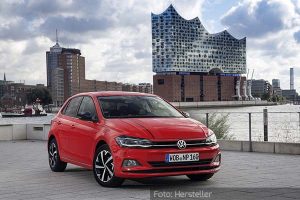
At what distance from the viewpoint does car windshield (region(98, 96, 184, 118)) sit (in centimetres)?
845

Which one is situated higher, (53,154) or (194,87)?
(194,87)

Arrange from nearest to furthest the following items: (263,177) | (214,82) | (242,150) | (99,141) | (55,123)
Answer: (99,141)
(263,177)
(55,123)
(242,150)
(214,82)

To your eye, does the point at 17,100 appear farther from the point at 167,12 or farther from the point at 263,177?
the point at 263,177

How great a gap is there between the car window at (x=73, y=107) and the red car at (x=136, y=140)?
0.24m

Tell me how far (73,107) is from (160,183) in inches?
103

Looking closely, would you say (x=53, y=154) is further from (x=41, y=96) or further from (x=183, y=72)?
(x=183, y=72)

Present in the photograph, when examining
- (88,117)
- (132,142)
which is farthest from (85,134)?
(132,142)

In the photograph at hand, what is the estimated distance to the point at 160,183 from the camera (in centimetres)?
823

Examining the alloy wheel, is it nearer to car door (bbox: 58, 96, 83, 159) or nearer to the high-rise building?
car door (bbox: 58, 96, 83, 159)

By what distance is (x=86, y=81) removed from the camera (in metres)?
196

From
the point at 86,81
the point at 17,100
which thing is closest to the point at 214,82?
the point at 86,81

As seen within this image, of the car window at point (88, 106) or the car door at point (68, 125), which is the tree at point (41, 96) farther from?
the car window at point (88, 106)

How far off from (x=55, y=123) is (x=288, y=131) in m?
7.19

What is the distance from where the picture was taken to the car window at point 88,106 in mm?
8778
